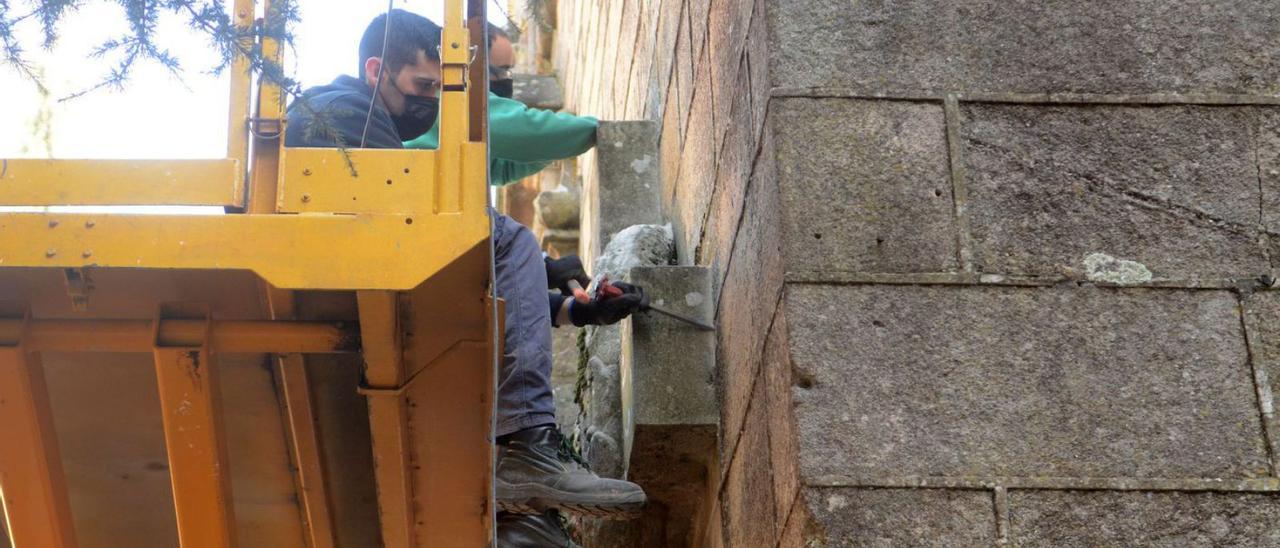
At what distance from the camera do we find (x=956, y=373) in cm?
306

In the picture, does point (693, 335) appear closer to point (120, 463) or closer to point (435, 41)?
point (435, 41)

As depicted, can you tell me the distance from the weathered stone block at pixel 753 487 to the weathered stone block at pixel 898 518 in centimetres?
27

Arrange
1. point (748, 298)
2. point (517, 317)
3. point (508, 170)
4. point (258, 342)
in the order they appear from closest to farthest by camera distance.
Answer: point (258, 342) < point (748, 298) < point (517, 317) < point (508, 170)

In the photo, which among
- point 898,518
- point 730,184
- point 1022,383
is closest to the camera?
point 898,518

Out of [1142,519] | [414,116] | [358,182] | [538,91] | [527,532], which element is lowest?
[527,532]

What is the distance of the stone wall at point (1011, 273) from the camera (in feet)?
9.68

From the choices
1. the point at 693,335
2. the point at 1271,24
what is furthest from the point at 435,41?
the point at 1271,24

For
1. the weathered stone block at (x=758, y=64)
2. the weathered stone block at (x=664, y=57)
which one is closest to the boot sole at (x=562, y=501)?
the weathered stone block at (x=758, y=64)

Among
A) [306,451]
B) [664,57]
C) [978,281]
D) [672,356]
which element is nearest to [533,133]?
[664,57]

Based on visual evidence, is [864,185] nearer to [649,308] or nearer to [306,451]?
[649,308]

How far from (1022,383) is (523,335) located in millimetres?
1517

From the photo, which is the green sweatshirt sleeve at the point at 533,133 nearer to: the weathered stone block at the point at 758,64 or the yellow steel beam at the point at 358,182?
the weathered stone block at the point at 758,64

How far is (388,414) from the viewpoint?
133 inches

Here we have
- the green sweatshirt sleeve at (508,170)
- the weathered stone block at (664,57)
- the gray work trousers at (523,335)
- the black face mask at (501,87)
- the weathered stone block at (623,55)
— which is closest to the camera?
the gray work trousers at (523,335)
